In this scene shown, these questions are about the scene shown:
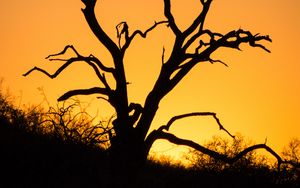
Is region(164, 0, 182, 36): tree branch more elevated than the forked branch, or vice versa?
region(164, 0, 182, 36): tree branch

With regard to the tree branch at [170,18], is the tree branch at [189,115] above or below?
below

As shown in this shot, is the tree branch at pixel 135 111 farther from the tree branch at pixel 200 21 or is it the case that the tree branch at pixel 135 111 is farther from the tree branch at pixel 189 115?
the tree branch at pixel 200 21

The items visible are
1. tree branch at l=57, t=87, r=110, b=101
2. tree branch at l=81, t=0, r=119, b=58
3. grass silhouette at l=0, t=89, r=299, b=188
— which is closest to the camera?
grass silhouette at l=0, t=89, r=299, b=188

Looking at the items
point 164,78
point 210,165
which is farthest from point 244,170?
point 164,78

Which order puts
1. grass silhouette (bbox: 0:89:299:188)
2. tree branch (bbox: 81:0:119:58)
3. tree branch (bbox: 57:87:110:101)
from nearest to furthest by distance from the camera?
grass silhouette (bbox: 0:89:299:188) → tree branch (bbox: 81:0:119:58) → tree branch (bbox: 57:87:110:101)

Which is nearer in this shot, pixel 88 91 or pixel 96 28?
pixel 96 28

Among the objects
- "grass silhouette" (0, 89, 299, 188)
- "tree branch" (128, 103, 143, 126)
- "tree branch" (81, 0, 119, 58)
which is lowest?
"grass silhouette" (0, 89, 299, 188)

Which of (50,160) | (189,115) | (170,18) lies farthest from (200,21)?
(50,160)

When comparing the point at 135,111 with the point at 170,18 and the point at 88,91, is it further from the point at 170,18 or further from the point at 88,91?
the point at 170,18

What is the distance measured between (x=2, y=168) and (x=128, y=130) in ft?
11.2

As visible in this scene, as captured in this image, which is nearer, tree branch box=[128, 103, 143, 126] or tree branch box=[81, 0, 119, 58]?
tree branch box=[81, 0, 119, 58]

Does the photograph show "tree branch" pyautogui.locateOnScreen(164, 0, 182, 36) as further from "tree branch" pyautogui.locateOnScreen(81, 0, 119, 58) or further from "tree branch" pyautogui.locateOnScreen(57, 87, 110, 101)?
"tree branch" pyautogui.locateOnScreen(57, 87, 110, 101)

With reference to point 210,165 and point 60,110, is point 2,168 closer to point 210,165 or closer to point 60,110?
point 60,110

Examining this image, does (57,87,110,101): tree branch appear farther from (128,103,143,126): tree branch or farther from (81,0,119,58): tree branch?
(81,0,119,58): tree branch
